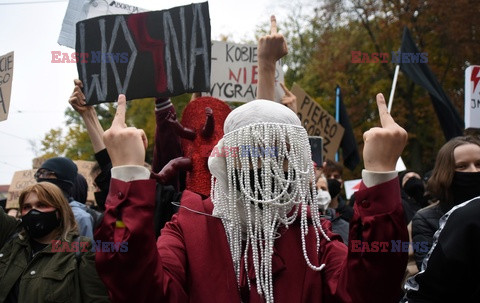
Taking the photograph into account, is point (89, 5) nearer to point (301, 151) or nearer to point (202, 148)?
point (202, 148)

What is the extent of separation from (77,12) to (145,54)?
39.0 inches

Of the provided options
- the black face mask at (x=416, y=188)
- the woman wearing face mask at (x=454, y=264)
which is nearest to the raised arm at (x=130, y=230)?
the woman wearing face mask at (x=454, y=264)

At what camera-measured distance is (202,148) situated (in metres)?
3.54

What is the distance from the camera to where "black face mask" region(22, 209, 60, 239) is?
387 cm

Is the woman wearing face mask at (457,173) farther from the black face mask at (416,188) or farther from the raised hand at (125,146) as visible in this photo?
the black face mask at (416,188)

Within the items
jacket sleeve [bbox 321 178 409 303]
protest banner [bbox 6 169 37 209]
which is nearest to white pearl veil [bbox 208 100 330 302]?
jacket sleeve [bbox 321 178 409 303]

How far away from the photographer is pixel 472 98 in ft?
17.6

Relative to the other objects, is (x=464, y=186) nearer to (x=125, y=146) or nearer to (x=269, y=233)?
(x=269, y=233)

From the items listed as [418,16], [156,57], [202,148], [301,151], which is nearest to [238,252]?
[301,151]

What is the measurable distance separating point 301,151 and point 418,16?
18418mm

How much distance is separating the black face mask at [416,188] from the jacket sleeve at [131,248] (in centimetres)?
465

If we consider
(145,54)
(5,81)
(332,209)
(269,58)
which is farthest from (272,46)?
(332,209)

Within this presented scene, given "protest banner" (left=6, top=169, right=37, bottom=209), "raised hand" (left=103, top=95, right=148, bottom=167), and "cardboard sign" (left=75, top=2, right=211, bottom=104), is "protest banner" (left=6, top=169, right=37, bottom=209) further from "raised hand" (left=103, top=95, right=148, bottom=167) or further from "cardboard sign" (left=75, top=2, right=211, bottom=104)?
"raised hand" (left=103, top=95, right=148, bottom=167)

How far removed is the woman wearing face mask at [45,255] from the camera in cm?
362
